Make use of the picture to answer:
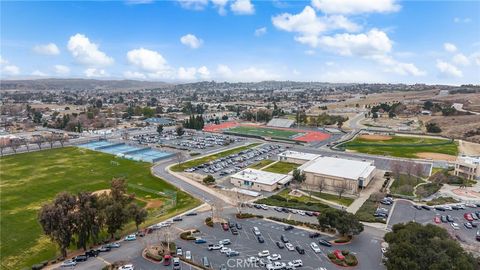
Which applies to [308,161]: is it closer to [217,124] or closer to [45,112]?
[217,124]

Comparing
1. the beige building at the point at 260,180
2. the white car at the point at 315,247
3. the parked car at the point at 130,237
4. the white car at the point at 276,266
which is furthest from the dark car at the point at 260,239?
the beige building at the point at 260,180

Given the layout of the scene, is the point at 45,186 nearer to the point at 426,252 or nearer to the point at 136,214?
the point at 136,214

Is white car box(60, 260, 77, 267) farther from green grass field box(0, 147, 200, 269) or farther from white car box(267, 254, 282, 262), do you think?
white car box(267, 254, 282, 262)

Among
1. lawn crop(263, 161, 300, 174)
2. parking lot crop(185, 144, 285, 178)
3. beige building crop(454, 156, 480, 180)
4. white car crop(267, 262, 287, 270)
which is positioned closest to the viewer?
white car crop(267, 262, 287, 270)

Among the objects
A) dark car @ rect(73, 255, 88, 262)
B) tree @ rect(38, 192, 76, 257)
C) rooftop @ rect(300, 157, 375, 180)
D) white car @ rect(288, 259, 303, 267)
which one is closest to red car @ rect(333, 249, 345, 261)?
white car @ rect(288, 259, 303, 267)

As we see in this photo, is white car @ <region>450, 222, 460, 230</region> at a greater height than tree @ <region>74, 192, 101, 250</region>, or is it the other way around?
tree @ <region>74, 192, 101, 250</region>

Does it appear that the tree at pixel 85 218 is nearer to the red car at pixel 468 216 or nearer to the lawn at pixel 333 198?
the lawn at pixel 333 198
